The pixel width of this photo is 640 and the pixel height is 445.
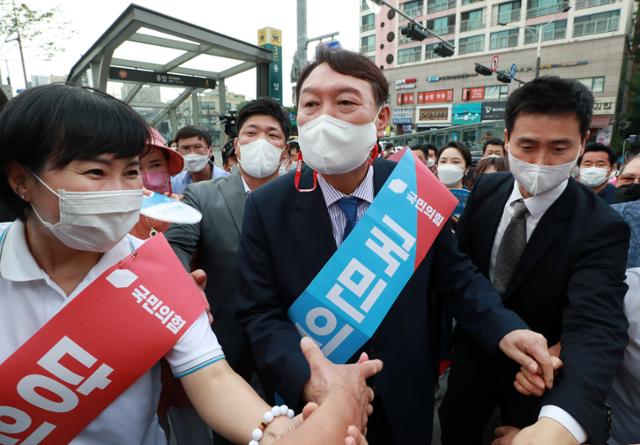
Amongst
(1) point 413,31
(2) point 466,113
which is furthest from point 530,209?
(2) point 466,113

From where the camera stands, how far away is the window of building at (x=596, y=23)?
26047mm

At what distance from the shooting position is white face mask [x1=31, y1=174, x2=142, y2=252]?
1.11m

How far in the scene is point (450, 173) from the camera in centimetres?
407

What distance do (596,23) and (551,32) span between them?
297 centimetres

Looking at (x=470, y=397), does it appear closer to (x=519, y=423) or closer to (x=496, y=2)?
(x=519, y=423)

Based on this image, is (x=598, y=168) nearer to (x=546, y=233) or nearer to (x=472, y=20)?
(x=546, y=233)

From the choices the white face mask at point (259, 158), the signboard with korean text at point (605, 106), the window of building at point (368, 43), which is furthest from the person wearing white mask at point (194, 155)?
the window of building at point (368, 43)

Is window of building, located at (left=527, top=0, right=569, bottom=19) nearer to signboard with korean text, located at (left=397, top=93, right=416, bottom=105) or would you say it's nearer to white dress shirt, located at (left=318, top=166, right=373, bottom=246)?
signboard with korean text, located at (left=397, top=93, right=416, bottom=105)

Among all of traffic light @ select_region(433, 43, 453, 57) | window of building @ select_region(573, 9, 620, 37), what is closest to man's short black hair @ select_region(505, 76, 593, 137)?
traffic light @ select_region(433, 43, 453, 57)

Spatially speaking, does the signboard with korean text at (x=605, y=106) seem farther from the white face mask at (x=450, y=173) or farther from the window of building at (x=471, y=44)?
the white face mask at (x=450, y=173)

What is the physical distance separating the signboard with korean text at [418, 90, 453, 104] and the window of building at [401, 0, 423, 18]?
7.73 meters

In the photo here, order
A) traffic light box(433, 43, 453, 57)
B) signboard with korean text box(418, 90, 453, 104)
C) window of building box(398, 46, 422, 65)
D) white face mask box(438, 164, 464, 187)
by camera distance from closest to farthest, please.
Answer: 1. white face mask box(438, 164, 464, 187)
2. traffic light box(433, 43, 453, 57)
3. signboard with korean text box(418, 90, 453, 104)
4. window of building box(398, 46, 422, 65)

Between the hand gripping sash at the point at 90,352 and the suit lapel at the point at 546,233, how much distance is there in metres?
1.31

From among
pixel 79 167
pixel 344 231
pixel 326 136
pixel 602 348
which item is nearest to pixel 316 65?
pixel 326 136
